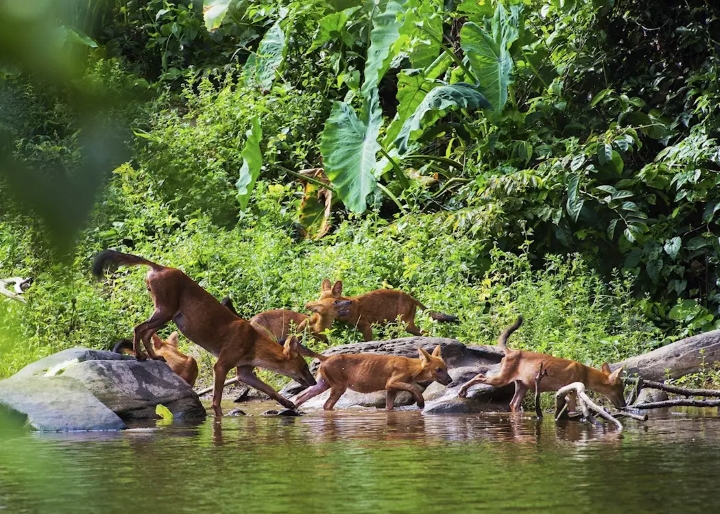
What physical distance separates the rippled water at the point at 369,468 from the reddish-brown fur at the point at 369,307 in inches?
154

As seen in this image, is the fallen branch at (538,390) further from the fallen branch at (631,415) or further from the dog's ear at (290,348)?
the dog's ear at (290,348)

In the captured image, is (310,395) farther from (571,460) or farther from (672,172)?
(672,172)

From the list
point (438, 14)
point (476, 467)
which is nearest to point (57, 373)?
point (476, 467)

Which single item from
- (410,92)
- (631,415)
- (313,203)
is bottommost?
(631,415)

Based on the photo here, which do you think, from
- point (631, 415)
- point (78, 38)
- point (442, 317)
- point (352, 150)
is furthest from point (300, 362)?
point (78, 38)

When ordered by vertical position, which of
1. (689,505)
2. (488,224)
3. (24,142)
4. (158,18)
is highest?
(488,224)

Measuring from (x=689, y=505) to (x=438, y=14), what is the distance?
11.8m

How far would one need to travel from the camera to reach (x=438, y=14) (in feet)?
50.3

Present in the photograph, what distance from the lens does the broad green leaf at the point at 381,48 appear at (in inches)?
598

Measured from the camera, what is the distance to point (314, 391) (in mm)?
9852

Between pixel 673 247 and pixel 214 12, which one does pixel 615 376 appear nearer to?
pixel 673 247

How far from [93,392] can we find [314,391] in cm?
212

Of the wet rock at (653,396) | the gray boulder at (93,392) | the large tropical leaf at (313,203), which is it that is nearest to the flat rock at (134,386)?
the gray boulder at (93,392)

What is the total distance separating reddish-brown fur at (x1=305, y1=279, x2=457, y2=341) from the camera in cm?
1219
